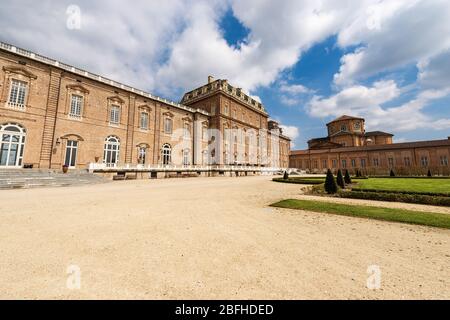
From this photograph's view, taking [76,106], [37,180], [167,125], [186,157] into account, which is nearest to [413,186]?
[37,180]

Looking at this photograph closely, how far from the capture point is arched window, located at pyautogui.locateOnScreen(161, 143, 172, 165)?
3084 cm

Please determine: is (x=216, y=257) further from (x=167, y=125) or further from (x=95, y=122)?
(x=167, y=125)

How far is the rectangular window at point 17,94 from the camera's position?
1806cm

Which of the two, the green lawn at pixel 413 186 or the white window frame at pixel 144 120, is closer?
the green lawn at pixel 413 186

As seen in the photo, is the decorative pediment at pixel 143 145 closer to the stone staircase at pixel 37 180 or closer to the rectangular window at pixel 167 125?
the rectangular window at pixel 167 125

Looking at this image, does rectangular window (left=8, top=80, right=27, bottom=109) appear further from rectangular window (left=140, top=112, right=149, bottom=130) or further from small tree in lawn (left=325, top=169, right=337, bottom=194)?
small tree in lawn (left=325, top=169, right=337, bottom=194)

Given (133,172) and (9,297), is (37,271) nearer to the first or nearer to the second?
(9,297)

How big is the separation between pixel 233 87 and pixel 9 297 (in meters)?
46.4

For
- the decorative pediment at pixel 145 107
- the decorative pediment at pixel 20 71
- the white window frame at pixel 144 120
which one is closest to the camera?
the decorative pediment at pixel 20 71

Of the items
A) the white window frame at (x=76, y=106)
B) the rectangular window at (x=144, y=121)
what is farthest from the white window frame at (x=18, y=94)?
the rectangular window at (x=144, y=121)

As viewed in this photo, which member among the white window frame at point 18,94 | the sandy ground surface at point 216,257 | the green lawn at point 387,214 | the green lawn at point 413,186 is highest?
the white window frame at point 18,94

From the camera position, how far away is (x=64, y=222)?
546 centimetres

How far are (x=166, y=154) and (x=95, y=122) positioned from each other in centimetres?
1072
